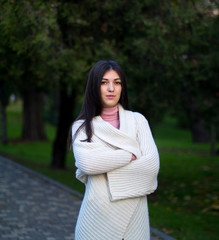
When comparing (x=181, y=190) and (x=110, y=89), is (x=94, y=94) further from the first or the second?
(x=181, y=190)

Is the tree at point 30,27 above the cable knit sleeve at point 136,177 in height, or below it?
above

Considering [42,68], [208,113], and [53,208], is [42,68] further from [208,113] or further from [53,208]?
[208,113]

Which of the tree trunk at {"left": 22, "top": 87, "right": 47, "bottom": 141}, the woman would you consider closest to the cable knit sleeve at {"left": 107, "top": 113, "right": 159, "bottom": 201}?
the woman

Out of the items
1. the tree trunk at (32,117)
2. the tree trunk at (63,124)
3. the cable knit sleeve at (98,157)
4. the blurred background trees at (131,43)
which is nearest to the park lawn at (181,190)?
the tree trunk at (63,124)

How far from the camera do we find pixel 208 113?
31.1 ft

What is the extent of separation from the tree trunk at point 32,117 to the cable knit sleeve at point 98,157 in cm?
2141

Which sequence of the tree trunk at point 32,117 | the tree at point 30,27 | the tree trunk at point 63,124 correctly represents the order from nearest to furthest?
the tree at point 30,27 → the tree trunk at point 63,124 → the tree trunk at point 32,117

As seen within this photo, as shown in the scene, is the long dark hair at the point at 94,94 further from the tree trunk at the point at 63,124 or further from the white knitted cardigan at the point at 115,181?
the tree trunk at the point at 63,124

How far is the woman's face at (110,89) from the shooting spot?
298cm

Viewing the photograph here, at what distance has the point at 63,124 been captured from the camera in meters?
13.8

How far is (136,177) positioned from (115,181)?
0.47 feet

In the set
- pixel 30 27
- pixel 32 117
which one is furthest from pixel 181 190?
pixel 32 117

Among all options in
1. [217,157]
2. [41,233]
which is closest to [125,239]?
[41,233]

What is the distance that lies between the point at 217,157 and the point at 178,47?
410 inches
